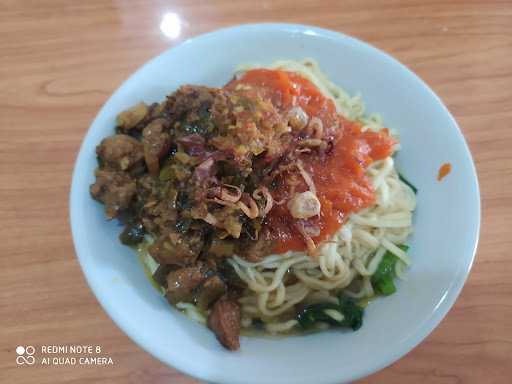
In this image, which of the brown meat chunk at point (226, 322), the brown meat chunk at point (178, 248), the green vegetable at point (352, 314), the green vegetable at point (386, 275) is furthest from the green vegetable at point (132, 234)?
the green vegetable at point (386, 275)

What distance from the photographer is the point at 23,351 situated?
2424 millimetres

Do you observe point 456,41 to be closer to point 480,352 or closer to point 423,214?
point 423,214

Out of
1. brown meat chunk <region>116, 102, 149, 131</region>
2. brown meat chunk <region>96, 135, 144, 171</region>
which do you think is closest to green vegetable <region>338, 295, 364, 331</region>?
brown meat chunk <region>96, 135, 144, 171</region>

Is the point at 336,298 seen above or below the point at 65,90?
below

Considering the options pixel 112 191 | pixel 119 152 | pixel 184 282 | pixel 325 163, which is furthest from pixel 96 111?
pixel 325 163

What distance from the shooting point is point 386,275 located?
2.46 m

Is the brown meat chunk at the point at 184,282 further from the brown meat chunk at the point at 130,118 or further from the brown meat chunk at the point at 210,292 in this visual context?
the brown meat chunk at the point at 130,118

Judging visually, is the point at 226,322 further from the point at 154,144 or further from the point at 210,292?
the point at 154,144

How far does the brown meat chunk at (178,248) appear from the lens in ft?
7.38

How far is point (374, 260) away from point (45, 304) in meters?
2.03

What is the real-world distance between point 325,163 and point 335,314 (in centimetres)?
86

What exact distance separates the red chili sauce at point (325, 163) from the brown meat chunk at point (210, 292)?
1.22ft

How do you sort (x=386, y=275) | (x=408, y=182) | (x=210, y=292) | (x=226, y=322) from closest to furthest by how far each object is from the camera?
(x=226, y=322) < (x=210, y=292) < (x=386, y=275) < (x=408, y=182)

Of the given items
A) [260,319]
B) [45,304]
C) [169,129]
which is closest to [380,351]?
[260,319]
